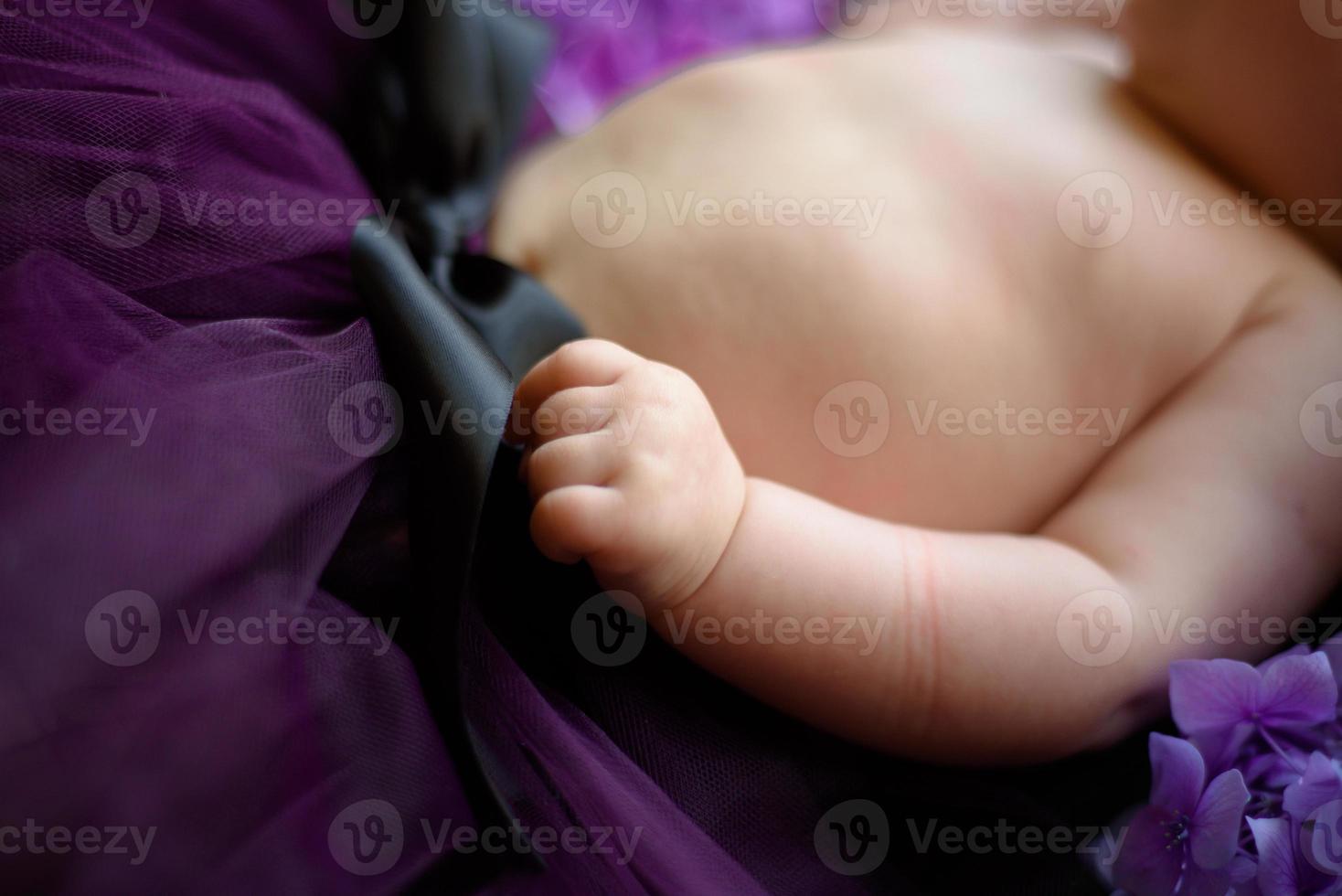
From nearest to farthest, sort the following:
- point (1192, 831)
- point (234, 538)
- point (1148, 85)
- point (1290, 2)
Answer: point (234, 538), point (1192, 831), point (1290, 2), point (1148, 85)

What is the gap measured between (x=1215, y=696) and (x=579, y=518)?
15.2 inches

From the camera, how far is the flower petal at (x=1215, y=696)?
23.0 inches

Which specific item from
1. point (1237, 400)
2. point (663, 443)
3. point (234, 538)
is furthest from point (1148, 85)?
point (234, 538)

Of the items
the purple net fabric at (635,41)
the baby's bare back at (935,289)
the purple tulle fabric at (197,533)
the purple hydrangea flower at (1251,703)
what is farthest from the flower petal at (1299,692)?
the purple net fabric at (635,41)

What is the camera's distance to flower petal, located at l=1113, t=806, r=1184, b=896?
573 millimetres

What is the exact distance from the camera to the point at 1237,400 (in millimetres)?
661

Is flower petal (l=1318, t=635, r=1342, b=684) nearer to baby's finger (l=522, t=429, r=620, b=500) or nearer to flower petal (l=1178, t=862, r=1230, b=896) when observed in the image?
flower petal (l=1178, t=862, r=1230, b=896)

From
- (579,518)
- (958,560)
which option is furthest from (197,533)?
(958,560)

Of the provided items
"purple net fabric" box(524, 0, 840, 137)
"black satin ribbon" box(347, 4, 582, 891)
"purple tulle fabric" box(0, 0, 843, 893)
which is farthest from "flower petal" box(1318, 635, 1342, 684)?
"purple net fabric" box(524, 0, 840, 137)

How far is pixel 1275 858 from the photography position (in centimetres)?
53

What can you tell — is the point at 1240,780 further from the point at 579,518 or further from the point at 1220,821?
the point at 579,518

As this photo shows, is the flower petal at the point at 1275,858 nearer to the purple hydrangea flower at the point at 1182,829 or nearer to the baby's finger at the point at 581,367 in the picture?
the purple hydrangea flower at the point at 1182,829

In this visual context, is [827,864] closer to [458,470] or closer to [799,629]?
[799,629]

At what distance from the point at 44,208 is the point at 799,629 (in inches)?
18.7
